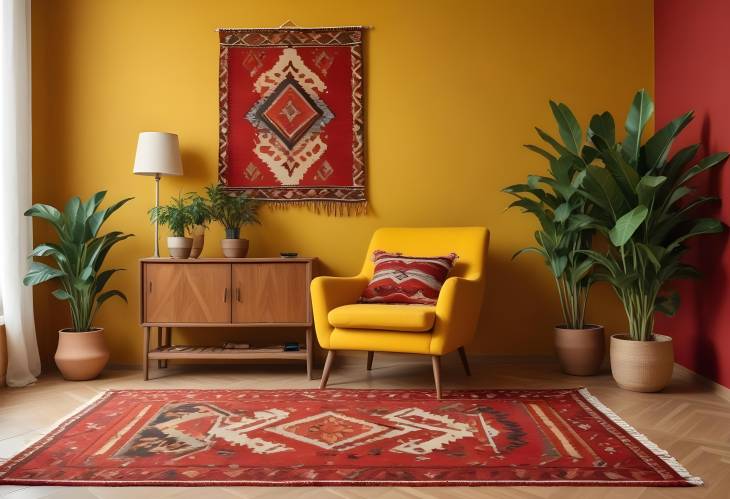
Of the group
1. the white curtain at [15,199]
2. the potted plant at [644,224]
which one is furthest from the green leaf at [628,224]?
the white curtain at [15,199]

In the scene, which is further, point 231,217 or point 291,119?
point 291,119

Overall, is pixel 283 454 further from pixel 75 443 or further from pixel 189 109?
pixel 189 109

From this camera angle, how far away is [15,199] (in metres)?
3.47

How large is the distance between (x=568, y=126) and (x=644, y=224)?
72 centimetres

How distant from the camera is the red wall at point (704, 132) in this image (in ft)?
10.3

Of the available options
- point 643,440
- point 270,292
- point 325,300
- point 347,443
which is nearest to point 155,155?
point 270,292

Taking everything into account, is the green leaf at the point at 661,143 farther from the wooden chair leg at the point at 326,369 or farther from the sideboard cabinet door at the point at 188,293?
the sideboard cabinet door at the point at 188,293

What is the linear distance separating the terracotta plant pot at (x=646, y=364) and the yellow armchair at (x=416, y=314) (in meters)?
0.80

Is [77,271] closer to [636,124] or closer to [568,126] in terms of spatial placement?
[568,126]

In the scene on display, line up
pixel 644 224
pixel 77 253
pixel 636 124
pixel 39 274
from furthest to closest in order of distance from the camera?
pixel 77 253
pixel 39 274
pixel 636 124
pixel 644 224

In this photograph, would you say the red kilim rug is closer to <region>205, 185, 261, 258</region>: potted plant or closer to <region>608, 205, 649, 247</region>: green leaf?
<region>608, 205, 649, 247</region>: green leaf

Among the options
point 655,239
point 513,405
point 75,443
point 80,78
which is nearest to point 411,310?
point 513,405

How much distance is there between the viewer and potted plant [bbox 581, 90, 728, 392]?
3.11 m

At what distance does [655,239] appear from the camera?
3.20 metres
